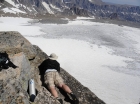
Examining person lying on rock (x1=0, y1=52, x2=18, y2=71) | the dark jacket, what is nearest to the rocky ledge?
person lying on rock (x1=0, y1=52, x2=18, y2=71)

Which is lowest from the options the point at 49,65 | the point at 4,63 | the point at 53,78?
the point at 53,78

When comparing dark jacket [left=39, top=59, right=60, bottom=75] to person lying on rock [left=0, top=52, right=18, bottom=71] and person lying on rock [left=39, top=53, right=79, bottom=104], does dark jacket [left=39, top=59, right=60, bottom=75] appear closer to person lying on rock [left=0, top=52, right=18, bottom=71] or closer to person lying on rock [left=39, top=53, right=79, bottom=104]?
person lying on rock [left=39, top=53, right=79, bottom=104]

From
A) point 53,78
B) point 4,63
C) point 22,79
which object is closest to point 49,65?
point 53,78

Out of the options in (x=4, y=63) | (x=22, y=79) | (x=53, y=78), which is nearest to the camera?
(x=4, y=63)

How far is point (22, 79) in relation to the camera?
6.68 metres

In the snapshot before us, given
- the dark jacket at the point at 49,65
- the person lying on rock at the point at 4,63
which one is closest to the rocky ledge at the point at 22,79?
the person lying on rock at the point at 4,63

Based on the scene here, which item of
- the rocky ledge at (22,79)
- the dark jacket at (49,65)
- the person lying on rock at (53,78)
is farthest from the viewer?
the dark jacket at (49,65)

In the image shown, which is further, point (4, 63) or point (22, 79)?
point (22, 79)

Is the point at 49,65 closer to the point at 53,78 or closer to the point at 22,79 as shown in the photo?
the point at 53,78

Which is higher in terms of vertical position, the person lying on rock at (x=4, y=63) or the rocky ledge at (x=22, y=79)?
the person lying on rock at (x=4, y=63)

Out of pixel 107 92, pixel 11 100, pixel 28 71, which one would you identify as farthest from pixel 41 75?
pixel 107 92

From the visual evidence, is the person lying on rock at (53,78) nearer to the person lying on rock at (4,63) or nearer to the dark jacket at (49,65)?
the dark jacket at (49,65)

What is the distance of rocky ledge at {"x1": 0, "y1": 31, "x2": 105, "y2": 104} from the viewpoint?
16.5 feet

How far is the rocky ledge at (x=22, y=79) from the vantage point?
504 centimetres
